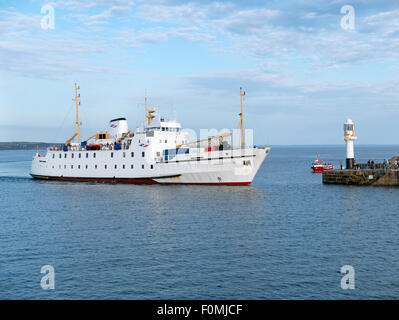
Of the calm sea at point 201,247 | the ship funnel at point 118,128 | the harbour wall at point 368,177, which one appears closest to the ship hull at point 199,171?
the ship funnel at point 118,128

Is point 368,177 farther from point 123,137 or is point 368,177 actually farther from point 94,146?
point 94,146

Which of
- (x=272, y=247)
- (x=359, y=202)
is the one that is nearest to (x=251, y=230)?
(x=272, y=247)

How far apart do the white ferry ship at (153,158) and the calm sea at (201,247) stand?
26.6ft

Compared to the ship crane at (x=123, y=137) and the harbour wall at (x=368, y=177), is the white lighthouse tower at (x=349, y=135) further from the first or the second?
the ship crane at (x=123, y=137)

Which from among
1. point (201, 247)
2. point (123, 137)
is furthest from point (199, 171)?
point (201, 247)

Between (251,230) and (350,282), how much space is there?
35.3 feet

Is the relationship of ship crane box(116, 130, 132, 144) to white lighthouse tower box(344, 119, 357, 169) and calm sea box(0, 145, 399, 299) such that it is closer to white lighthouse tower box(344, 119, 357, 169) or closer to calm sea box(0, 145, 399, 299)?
calm sea box(0, 145, 399, 299)

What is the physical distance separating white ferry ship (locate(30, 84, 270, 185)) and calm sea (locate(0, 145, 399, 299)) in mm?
8096

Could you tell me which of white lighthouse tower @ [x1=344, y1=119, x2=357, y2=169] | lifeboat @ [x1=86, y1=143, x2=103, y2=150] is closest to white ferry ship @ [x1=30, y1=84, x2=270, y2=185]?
lifeboat @ [x1=86, y1=143, x2=103, y2=150]

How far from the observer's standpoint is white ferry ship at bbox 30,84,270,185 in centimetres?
5078

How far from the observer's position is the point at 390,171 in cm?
5031

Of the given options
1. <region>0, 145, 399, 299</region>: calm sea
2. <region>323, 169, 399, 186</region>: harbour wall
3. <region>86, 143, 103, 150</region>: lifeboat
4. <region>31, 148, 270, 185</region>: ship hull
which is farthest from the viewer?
<region>86, 143, 103, 150</region>: lifeboat

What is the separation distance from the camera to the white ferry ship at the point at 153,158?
50.8 metres
